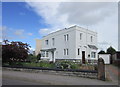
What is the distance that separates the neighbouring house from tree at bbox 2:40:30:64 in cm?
1150

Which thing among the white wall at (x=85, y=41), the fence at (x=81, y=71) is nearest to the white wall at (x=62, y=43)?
the white wall at (x=85, y=41)

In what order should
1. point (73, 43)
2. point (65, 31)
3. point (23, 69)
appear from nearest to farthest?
1. point (23, 69)
2. point (73, 43)
3. point (65, 31)

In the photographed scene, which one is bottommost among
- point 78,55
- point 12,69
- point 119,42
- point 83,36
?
point 12,69

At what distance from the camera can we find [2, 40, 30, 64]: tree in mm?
14562

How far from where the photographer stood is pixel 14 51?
14.5 m

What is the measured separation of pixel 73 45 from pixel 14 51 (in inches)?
504

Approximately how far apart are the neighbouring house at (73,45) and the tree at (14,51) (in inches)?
453

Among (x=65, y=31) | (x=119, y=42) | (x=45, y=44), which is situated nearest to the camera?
(x=119, y=42)

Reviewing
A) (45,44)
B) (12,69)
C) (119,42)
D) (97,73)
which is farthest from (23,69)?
(45,44)

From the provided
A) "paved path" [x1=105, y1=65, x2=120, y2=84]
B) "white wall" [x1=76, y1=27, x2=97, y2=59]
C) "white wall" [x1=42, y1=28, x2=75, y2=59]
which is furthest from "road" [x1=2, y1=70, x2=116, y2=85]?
"white wall" [x1=76, y1=27, x2=97, y2=59]

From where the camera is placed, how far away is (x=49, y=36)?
32406 millimetres

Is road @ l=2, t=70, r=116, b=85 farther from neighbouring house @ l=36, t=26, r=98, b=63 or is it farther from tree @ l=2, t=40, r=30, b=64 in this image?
neighbouring house @ l=36, t=26, r=98, b=63

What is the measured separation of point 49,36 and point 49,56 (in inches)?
191

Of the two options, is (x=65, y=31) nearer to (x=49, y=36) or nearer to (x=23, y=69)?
(x=49, y=36)
